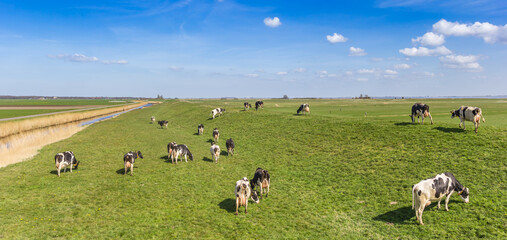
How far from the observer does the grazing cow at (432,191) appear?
11359mm

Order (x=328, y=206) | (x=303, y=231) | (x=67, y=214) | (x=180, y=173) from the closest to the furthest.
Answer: (x=303, y=231) < (x=67, y=214) < (x=328, y=206) < (x=180, y=173)

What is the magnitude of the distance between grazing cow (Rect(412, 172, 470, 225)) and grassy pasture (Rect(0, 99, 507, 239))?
0.64 m

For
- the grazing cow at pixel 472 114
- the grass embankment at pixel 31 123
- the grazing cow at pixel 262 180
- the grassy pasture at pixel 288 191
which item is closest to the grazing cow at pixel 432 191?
the grassy pasture at pixel 288 191

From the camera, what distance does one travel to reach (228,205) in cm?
1391

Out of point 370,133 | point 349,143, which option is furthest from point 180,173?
point 370,133

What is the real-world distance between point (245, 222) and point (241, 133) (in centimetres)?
2363

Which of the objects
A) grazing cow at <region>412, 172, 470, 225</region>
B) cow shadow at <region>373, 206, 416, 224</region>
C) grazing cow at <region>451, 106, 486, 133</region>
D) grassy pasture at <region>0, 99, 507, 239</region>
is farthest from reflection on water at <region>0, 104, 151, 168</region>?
grazing cow at <region>451, 106, 486, 133</region>

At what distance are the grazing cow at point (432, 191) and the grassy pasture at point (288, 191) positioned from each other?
64 centimetres

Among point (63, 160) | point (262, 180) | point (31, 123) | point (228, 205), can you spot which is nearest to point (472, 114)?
point (262, 180)

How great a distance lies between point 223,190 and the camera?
16.2 meters

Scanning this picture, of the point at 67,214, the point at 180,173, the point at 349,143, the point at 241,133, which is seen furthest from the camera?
the point at 241,133

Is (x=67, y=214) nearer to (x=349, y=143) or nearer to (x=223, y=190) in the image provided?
(x=223, y=190)

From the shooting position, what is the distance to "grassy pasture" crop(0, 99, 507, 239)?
1112 cm

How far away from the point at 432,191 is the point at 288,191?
26.6ft
